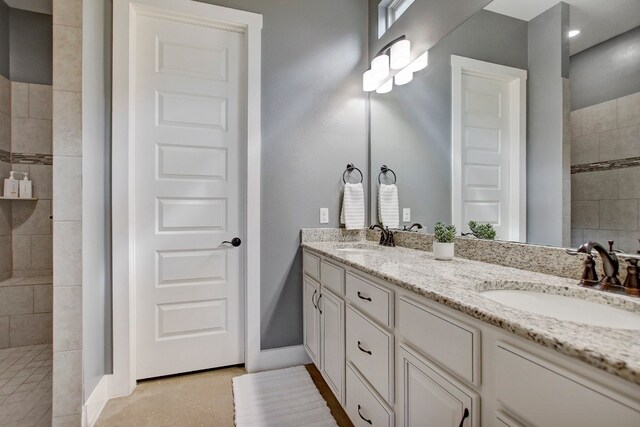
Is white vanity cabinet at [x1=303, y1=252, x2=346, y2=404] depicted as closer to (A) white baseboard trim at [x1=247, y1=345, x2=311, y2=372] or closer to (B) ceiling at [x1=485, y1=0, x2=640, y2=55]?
(A) white baseboard trim at [x1=247, y1=345, x2=311, y2=372]

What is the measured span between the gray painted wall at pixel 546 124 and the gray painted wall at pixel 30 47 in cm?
351

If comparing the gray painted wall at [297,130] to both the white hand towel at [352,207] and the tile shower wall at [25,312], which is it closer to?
the white hand towel at [352,207]

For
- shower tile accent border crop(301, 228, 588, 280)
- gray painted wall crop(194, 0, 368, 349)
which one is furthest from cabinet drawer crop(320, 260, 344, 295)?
shower tile accent border crop(301, 228, 588, 280)

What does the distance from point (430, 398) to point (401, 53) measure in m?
1.91

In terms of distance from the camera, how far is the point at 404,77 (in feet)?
6.70

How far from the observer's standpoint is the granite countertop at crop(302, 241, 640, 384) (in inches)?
19.8

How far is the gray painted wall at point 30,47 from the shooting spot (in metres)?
2.52

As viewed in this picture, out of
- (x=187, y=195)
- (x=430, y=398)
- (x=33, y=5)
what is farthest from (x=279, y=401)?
(x=33, y=5)

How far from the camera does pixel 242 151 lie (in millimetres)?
2113

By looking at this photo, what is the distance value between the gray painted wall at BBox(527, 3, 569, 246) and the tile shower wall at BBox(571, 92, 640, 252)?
2.3 inches

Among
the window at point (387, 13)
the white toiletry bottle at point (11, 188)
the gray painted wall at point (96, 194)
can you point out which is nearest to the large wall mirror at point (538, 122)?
the window at point (387, 13)

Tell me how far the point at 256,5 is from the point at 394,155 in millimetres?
1419

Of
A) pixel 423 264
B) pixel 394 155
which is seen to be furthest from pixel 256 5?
pixel 423 264

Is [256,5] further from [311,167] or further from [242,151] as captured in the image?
[311,167]
